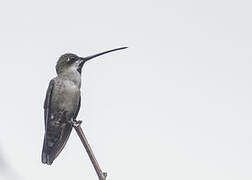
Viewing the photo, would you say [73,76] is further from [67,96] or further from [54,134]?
[54,134]

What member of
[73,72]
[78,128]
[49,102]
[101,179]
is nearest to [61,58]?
[73,72]

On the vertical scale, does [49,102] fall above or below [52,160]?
above

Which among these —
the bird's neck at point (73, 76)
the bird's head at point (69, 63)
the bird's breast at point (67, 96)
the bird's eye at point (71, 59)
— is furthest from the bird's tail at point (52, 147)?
the bird's eye at point (71, 59)

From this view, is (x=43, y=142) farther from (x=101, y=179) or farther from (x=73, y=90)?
(x=101, y=179)

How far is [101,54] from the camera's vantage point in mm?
3363

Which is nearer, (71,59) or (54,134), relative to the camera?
(54,134)

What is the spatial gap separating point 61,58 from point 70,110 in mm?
1139

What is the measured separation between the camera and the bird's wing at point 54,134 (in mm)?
3393

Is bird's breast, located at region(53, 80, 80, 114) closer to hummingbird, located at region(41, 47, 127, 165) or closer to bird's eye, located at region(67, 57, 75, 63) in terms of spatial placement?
hummingbird, located at region(41, 47, 127, 165)

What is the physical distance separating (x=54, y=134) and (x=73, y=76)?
2.88 ft

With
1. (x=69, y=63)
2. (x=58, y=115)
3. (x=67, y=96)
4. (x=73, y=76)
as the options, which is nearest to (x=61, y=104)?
(x=58, y=115)

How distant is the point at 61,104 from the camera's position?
3.91 meters

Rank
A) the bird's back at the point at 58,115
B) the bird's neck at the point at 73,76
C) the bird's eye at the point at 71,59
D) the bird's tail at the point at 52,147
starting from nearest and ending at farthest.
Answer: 1. the bird's tail at the point at 52,147
2. the bird's back at the point at 58,115
3. the bird's neck at the point at 73,76
4. the bird's eye at the point at 71,59

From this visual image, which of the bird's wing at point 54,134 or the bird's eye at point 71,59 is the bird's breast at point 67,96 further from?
the bird's eye at point 71,59
